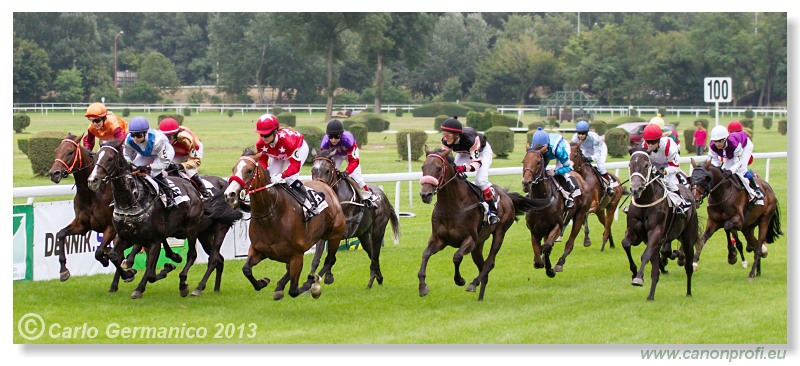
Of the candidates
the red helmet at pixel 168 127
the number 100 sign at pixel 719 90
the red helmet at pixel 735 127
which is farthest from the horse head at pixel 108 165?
the number 100 sign at pixel 719 90

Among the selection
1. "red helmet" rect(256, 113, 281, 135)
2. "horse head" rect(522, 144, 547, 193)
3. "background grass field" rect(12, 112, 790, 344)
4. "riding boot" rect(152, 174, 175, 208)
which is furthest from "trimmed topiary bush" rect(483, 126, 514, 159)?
"red helmet" rect(256, 113, 281, 135)

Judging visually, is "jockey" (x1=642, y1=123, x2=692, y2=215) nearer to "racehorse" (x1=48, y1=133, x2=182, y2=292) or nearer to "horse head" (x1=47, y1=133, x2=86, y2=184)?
"racehorse" (x1=48, y1=133, x2=182, y2=292)

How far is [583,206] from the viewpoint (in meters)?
11.8

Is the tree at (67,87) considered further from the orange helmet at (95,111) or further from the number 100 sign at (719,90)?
the orange helmet at (95,111)

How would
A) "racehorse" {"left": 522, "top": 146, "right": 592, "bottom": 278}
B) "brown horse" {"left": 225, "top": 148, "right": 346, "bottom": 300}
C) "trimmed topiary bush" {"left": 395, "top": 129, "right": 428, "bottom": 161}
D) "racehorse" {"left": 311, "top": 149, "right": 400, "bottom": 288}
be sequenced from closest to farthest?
"brown horse" {"left": 225, "top": 148, "right": 346, "bottom": 300} → "racehorse" {"left": 311, "top": 149, "right": 400, "bottom": 288} → "racehorse" {"left": 522, "top": 146, "right": 592, "bottom": 278} → "trimmed topiary bush" {"left": 395, "top": 129, "right": 428, "bottom": 161}

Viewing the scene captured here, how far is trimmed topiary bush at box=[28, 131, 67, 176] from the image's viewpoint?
66.7 ft

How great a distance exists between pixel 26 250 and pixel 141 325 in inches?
88.2

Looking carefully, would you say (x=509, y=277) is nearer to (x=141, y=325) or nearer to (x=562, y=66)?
(x=141, y=325)

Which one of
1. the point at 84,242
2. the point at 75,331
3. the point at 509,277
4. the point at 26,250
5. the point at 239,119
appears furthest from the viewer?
the point at 239,119

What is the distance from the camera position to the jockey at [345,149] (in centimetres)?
995

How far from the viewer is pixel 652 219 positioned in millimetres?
9727

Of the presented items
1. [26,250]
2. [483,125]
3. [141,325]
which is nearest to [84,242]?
[26,250]

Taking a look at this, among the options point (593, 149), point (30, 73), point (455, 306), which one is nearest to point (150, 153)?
point (455, 306)

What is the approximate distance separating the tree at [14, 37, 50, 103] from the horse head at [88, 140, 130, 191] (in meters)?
41.9
